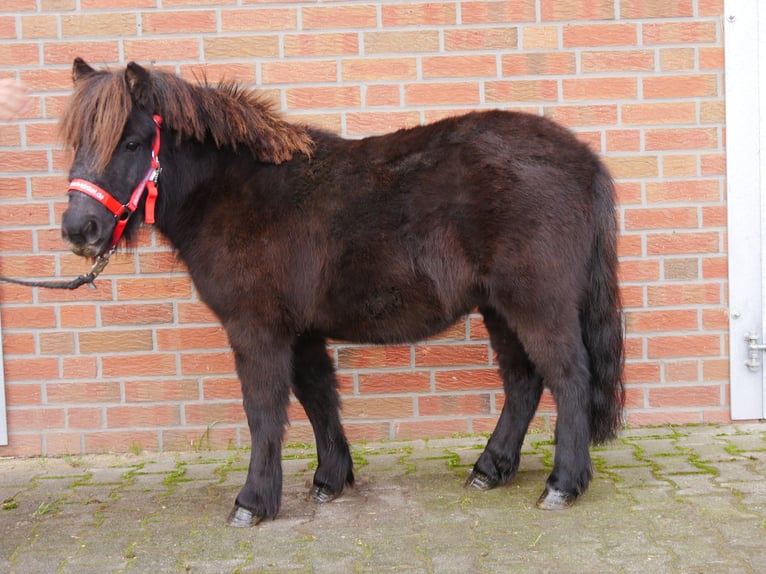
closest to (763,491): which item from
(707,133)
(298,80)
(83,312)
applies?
(707,133)

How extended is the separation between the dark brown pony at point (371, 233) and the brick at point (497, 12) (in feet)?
4.31

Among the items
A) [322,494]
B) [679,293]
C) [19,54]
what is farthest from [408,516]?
[19,54]

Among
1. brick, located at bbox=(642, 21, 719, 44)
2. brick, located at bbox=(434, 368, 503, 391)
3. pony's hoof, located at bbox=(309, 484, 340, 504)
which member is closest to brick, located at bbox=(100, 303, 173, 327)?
pony's hoof, located at bbox=(309, 484, 340, 504)

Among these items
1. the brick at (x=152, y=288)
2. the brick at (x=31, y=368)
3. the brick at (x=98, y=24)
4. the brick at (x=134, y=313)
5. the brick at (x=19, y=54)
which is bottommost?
the brick at (x=31, y=368)

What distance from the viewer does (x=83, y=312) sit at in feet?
15.9

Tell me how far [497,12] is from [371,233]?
200 cm

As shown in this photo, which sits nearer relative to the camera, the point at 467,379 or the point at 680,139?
the point at 680,139

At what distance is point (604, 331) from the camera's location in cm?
375

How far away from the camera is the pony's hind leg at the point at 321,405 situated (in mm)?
3939

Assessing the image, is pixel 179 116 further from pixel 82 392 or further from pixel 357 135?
pixel 82 392

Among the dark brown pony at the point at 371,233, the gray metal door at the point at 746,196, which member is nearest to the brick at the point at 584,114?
the gray metal door at the point at 746,196

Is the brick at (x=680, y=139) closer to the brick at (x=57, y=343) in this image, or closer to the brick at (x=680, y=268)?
the brick at (x=680, y=268)

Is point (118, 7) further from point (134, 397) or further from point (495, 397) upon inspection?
point (495, 397)

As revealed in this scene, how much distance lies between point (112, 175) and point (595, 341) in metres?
2.30
